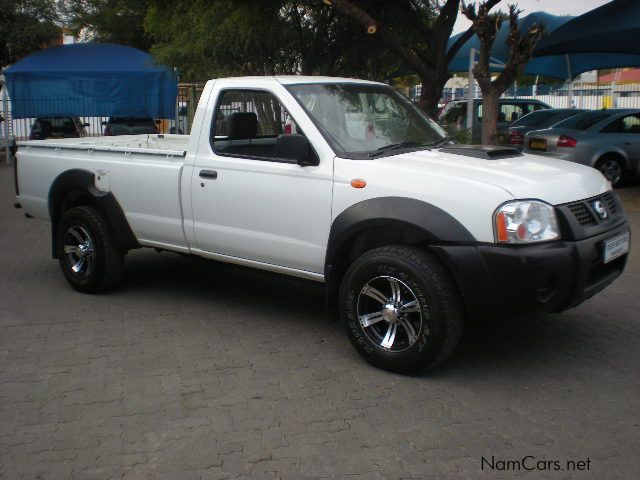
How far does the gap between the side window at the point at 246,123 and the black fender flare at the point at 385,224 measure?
1.07m

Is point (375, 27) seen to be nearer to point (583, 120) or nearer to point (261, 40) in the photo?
point (261, 40)

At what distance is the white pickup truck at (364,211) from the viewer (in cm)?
436

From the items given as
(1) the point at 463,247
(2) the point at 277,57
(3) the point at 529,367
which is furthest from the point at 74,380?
(2) the point at 277,57

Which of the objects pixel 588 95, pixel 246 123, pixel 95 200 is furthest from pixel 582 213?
pixel 588 95

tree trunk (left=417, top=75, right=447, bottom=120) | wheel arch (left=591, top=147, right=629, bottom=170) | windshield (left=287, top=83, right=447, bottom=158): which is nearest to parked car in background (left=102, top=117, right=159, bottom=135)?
tree trunk (left=417, top=75, right=447, bottom=120)

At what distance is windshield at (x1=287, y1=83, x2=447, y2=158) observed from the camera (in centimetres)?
520

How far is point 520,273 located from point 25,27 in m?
22.9

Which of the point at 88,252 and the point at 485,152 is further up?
the point at 485,152

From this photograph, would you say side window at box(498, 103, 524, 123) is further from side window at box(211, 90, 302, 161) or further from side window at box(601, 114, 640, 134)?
side window at box(211, 90, 302, 161)

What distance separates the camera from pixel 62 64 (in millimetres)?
19984

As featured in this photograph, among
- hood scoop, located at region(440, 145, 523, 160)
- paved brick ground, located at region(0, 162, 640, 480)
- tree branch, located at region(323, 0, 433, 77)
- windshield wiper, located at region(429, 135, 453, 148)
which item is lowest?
paved brick ground, located at region(0, 162, 640, 480)

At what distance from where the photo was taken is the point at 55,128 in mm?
20406

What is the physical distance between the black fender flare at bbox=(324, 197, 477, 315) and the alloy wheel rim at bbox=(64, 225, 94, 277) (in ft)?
8.79

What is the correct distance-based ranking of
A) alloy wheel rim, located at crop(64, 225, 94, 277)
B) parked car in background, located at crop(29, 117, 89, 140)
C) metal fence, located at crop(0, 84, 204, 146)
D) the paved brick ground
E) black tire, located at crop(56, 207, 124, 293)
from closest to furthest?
the paved brick ground < black tire, located at crop(56, 207, 124, 293) < alloy wheel rim, located at crop(64, 225, 94, 277) < metal fence, located at crop(0, 84, 204, 146) < parked car in background, located at crop(29, 117, 89, 140)
